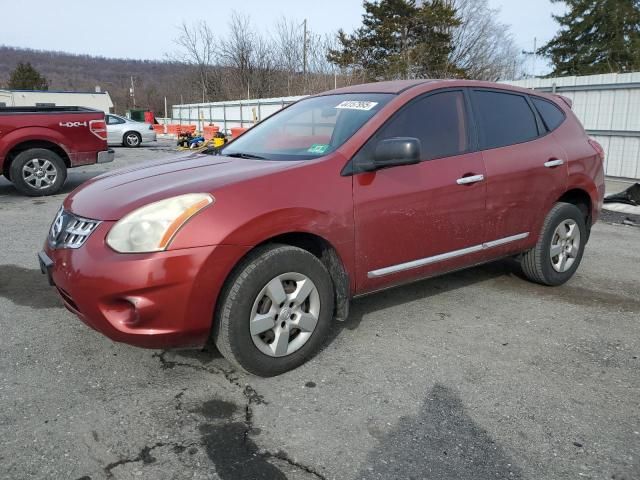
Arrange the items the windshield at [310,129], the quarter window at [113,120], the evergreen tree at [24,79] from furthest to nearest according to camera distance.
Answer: the evergreen tree at [24,79], the quarter window at [113,120], the windshield at [310,129]

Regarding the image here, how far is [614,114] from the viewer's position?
11.4 meters

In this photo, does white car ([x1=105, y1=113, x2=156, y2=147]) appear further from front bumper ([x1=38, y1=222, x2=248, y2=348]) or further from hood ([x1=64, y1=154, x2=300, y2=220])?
front bumper ([x1=38, y1=222, x2=248, y2=348])

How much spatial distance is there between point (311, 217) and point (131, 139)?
2019cm

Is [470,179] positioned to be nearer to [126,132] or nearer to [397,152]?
[397,152]

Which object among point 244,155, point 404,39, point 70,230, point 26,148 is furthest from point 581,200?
point 404,39

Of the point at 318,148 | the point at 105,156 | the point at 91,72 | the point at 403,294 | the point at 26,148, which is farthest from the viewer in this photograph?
the point at 91,72

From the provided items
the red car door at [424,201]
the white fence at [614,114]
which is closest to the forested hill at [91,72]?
the white fence at [614,114]

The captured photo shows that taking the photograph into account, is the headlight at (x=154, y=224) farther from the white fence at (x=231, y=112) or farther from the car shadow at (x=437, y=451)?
the white fence at (x=231, y=112)

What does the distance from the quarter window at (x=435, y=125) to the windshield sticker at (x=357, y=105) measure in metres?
0.21

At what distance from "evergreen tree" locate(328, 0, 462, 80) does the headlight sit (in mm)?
29116

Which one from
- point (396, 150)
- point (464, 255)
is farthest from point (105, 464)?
point (464, 255)

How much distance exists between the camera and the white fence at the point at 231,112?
75.2ft

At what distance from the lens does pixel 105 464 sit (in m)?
2.28

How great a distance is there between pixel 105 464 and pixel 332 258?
160 cm
